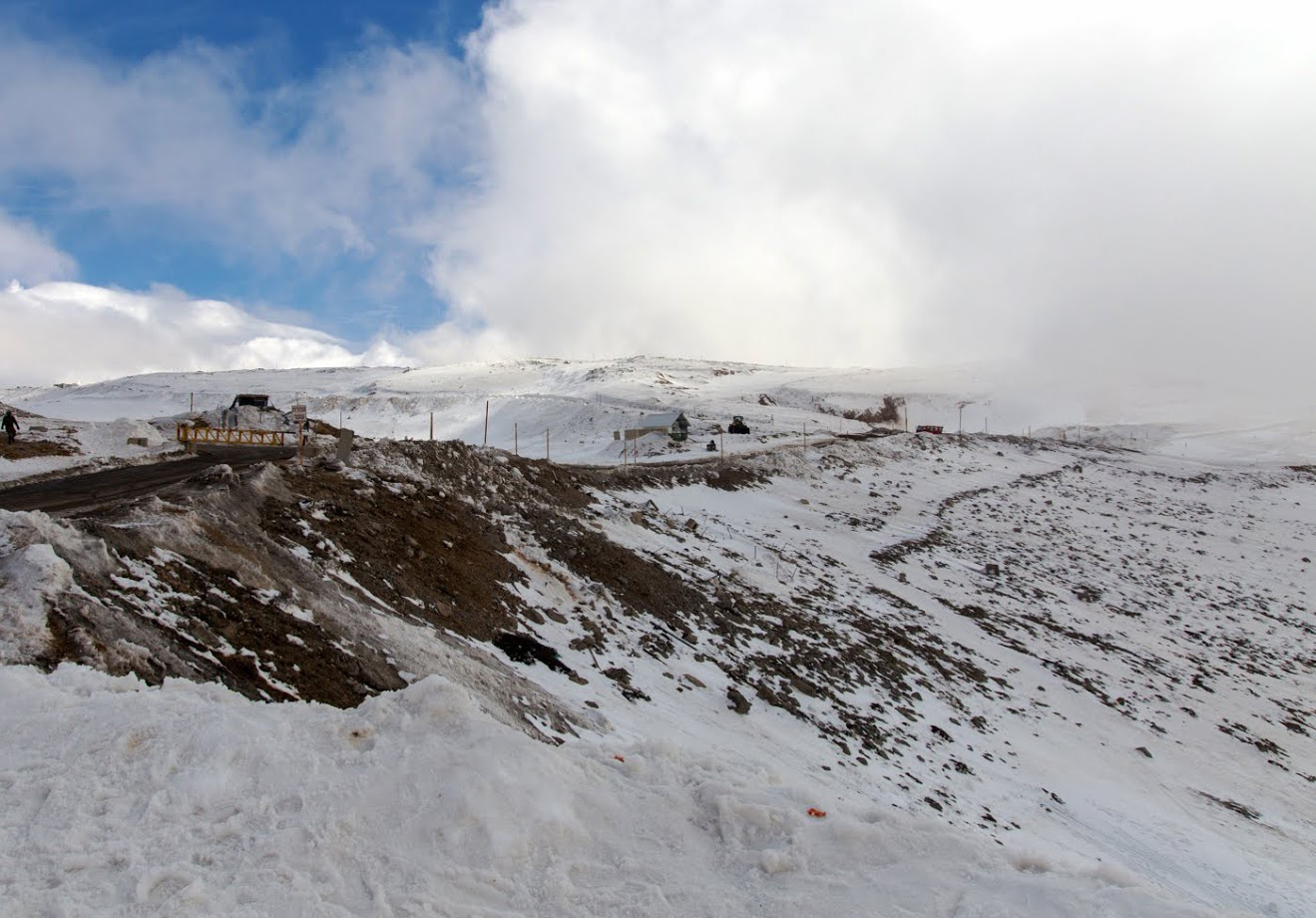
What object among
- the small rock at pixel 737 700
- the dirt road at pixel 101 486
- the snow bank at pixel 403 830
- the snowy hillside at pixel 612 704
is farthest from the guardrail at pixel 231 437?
the snow bank at pixel 403 830

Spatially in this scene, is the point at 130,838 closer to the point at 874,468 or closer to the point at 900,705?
the point at 900,705

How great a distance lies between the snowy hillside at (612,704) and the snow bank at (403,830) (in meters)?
0.02

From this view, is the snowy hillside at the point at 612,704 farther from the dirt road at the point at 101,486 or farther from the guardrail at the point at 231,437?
the dirt road at the point at 101,486

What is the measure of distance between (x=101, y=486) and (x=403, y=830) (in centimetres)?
1667

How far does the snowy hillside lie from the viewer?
4516 millimetres

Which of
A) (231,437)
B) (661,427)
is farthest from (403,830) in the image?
(661,427)

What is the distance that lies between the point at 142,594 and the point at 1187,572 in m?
38.6

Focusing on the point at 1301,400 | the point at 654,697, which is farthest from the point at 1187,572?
the point at 1301,400

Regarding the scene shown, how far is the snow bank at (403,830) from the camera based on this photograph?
416cm

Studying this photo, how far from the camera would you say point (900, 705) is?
14461 millimetres

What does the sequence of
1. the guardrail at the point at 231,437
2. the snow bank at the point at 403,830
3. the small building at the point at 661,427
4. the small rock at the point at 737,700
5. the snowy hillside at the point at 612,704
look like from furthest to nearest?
the small building at the point at 661,427 → the guardrail at the point at 231,437 → the small rock at the point at 737,700 → the snowy hillside at the point at 612,704 → the snow bank at the point at 403,830

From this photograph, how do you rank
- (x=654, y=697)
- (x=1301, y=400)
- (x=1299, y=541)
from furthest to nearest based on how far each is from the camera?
(x=1301, y=400) → (x=1299, y=541) → (x=654, y=697)

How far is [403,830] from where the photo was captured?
464 centimetres

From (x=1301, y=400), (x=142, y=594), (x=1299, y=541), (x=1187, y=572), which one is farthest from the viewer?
(x=1301, y=400)
